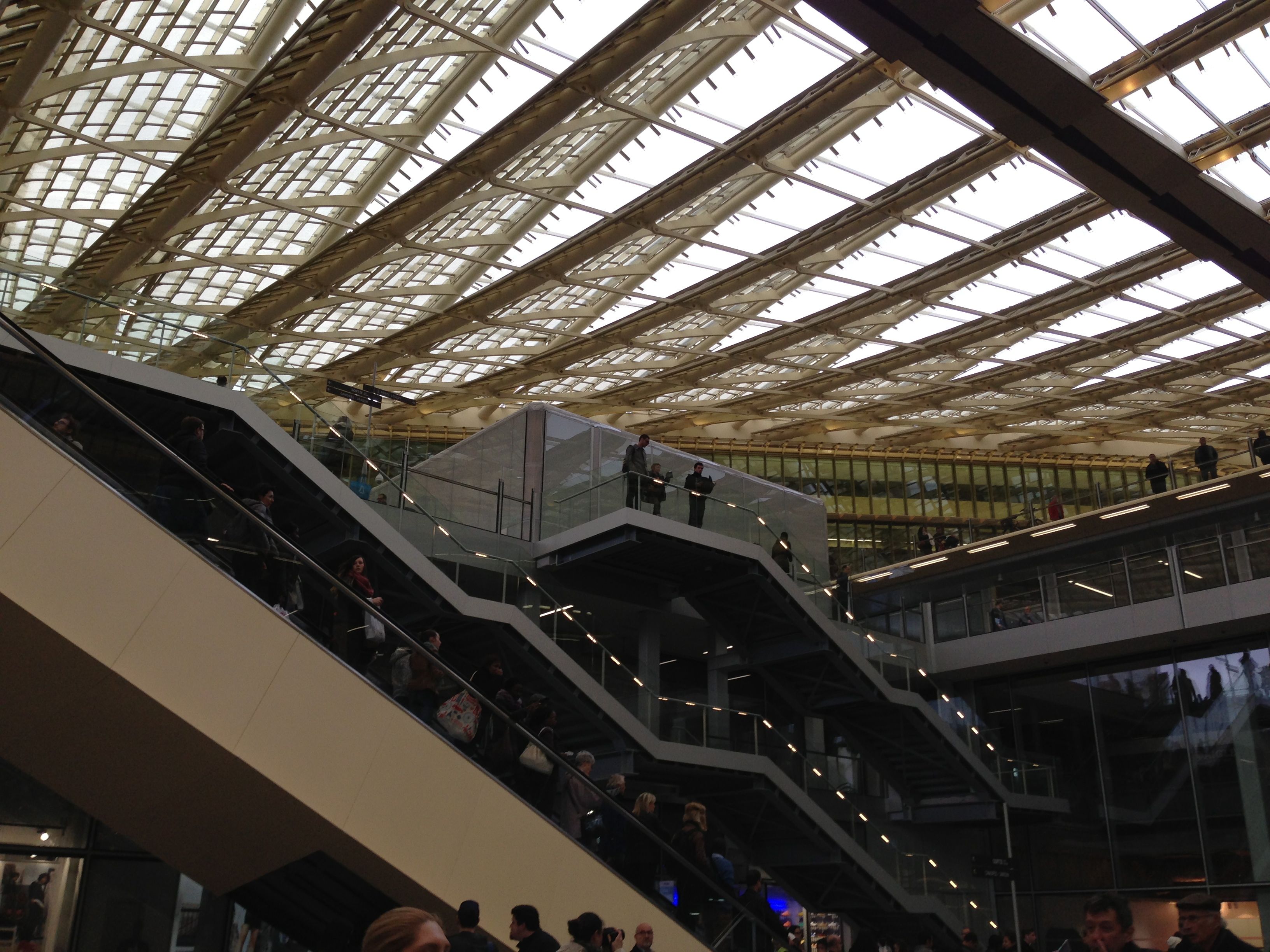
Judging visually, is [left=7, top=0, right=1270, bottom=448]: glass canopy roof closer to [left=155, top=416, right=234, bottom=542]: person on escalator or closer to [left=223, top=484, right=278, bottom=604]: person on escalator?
[left=155, top=416, right=234, bottom=542]: person on escalator

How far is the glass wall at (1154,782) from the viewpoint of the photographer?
22.9 m

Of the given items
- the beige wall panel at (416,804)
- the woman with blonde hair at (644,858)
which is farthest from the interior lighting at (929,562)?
the beige wall panel at (416,804)

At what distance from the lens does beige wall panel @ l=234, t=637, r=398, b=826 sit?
8.57 meters

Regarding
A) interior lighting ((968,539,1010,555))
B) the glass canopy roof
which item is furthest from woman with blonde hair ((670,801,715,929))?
interior lighting ((968,539,1010,555))

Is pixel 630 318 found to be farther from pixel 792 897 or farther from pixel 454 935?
pixel 454 935

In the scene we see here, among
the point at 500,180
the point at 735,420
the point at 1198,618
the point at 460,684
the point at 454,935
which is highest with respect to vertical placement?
the point at 735,420

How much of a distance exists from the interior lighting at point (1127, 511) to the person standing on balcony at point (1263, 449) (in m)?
2.47

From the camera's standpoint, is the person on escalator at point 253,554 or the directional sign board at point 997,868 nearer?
the person on escalator at point 253,554

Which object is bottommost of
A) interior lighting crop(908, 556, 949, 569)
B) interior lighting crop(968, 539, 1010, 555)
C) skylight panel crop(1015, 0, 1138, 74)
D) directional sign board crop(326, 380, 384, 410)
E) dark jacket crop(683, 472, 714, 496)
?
dark jacket crop(683, 472, 714, 496)

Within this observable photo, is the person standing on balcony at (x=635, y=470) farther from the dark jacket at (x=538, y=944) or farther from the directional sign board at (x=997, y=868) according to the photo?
the dark jacket at (x=538, y=944)

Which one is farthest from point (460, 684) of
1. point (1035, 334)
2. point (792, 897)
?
point (1035, 334)

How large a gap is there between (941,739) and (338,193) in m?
17.9

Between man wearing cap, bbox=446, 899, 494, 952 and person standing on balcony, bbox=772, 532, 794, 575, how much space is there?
14.7m

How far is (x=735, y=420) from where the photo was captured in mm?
46375
